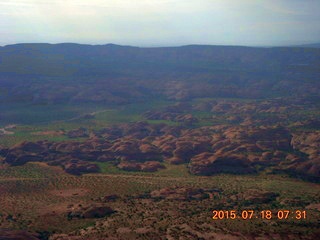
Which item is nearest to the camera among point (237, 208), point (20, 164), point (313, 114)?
point (237, 208)

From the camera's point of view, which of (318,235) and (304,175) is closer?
(318,235)

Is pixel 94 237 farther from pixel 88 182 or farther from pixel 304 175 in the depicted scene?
pixel 304 175

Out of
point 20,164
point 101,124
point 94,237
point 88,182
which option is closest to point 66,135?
point 101,124

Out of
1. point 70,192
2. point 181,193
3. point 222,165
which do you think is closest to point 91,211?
point 70,192
